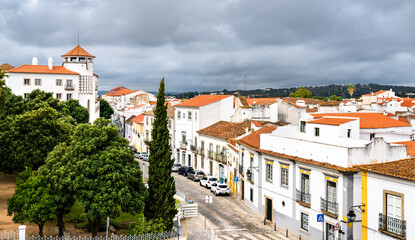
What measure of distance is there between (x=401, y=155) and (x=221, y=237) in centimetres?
1328

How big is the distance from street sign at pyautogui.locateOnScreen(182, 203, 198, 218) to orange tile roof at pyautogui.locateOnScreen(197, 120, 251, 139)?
14.8 meters

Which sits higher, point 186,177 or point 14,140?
point 14,140

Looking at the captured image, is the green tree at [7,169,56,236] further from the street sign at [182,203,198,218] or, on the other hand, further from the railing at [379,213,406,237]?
the railing at [379,213,406,237]

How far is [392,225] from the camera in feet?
63.3

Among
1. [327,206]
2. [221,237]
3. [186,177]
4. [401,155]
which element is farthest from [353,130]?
[186,177]

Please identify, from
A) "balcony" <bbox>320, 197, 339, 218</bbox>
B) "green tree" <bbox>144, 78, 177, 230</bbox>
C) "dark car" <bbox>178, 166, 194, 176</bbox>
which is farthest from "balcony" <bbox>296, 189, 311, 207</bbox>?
"dark car" <bbox>178, 166, 194, 176</bbox>

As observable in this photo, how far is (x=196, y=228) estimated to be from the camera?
29594 millimetres

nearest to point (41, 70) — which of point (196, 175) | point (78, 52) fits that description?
point (78, 52)

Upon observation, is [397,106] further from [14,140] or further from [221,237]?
[14,140]

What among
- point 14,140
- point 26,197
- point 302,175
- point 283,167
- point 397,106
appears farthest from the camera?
point 397,106

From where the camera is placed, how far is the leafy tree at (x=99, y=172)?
2311 cm

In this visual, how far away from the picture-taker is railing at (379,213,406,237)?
18.7 m

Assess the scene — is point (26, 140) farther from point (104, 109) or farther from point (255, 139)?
point (104, 109)

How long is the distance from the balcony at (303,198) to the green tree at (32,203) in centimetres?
1613
